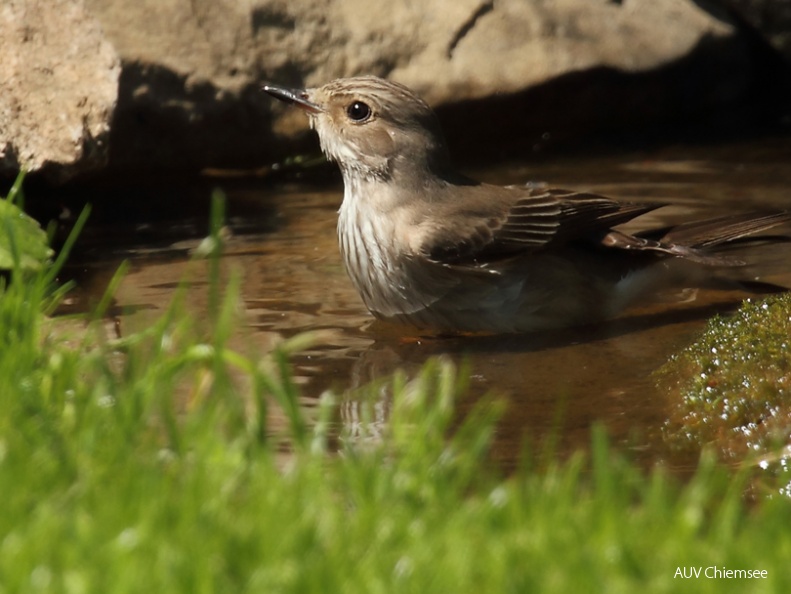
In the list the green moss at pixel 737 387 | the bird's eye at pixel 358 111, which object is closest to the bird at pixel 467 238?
the bird's eye at pixel 358 111

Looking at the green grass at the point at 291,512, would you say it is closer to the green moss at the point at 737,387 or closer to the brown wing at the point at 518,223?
the green moss at the point at 737,387

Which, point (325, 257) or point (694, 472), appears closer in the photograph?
point (694, 472)

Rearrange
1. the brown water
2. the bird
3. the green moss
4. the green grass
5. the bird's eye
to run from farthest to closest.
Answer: the bird's eye, the bird, the brown water, the green moss, the green grass

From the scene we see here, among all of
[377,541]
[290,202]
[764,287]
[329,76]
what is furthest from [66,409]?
[329,76]

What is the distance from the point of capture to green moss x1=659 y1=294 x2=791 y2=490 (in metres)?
5.03

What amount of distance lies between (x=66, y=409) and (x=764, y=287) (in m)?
4.33

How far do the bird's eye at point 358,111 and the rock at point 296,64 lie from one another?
4.34 feet

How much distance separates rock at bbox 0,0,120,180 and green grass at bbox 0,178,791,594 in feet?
10.6

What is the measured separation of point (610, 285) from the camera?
279 inches

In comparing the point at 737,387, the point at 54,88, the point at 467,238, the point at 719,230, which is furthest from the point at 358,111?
the point at 737,387

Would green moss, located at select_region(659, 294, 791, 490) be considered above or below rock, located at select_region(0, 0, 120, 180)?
below

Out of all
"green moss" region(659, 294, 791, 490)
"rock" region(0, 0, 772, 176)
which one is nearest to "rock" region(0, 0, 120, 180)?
"rock" region(0, 0, 772, 176)

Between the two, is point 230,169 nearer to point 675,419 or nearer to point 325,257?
point 325,257

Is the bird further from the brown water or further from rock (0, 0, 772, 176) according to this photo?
rock (0, 0, 772, 176)
